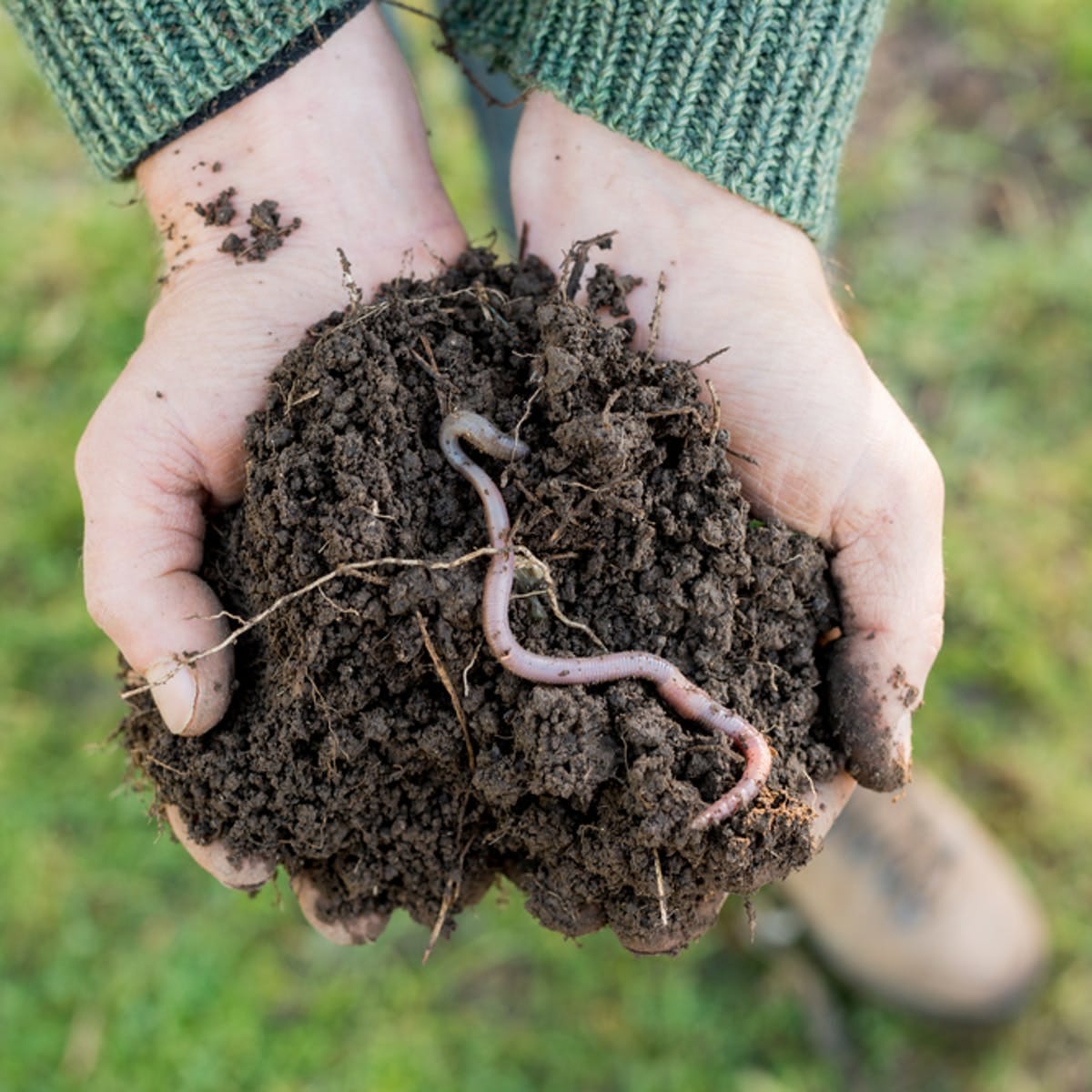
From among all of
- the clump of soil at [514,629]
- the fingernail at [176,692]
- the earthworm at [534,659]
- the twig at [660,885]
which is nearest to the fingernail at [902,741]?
the clump of soil at [514,629]

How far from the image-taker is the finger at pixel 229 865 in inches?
128

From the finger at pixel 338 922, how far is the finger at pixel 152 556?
0.68m

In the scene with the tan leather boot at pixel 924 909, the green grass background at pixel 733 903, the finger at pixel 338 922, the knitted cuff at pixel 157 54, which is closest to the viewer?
the knitted cuff at pixel 157 54

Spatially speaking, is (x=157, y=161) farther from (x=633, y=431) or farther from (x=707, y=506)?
(x=707, y=506)

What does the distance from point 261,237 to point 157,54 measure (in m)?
0.59

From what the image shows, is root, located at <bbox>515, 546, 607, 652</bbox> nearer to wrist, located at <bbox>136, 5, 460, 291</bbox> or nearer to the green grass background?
wrist, located at <bbox>136, 5, 460, 291</bbox>

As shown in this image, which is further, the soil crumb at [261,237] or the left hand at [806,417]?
the soil crumb at [261,237]

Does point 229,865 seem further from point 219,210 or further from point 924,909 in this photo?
point 924,909

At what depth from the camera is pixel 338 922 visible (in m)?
3.47

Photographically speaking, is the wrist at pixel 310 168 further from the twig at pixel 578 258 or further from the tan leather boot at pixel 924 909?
the tan leather boot at pixel 924 909

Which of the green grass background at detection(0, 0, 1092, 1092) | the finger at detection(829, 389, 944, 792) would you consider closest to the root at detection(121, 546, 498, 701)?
the finger at detection(829, 389, 944, 792)

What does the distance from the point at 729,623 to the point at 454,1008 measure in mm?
3102

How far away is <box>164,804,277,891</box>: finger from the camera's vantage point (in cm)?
326

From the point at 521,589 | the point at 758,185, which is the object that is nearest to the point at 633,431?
the point at 521,589
